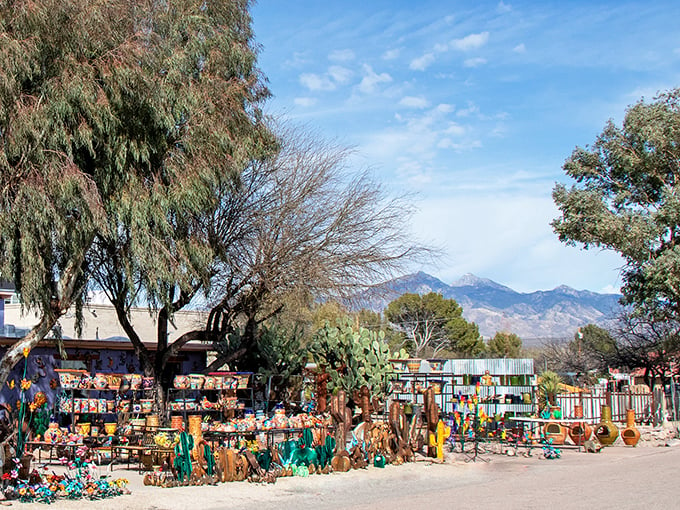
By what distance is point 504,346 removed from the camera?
7506 centimetres

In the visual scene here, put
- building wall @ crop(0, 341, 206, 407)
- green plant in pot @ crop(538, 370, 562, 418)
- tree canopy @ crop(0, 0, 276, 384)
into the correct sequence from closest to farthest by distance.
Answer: tree canopy @ crop(0, 0, 276, 384), building wall @ crop(0, 341, 206, 407), green plant in pot @ crop(538, 370, 562, 418)

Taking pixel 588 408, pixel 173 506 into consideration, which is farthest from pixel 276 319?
pixel 173 506

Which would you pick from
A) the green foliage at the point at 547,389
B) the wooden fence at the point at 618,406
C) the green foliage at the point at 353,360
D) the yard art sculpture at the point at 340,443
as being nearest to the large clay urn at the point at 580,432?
the wooden fence at the point at 618,406

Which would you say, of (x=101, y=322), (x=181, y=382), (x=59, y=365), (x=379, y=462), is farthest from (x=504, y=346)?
(x=379, y=462)

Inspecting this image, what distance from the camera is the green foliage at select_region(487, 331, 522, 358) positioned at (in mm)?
74125

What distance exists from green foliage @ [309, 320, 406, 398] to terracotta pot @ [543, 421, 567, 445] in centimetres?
497

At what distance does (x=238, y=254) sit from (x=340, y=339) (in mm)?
3504

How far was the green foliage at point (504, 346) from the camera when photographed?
7412 centimetres

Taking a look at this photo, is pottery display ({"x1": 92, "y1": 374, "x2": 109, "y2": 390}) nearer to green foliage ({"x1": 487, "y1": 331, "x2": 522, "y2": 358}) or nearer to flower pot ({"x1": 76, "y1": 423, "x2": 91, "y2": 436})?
flower pot ({"x1": 76, "y1": 423, "x2": 91, "y2": 436})

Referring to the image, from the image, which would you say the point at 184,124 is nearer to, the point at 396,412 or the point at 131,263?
the point at 131,263

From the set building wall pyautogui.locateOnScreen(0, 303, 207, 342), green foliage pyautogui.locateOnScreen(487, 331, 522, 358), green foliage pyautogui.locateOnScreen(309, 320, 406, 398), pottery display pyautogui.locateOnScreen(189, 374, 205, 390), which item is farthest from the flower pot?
green foliage pyautogui.locateOnScreen(487, 331, 522, 358)

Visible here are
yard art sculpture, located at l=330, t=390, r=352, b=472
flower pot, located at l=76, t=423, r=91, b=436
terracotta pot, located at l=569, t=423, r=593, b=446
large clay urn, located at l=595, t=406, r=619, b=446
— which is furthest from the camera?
large clay urn, located at l=595, t=406, r=619, b=446

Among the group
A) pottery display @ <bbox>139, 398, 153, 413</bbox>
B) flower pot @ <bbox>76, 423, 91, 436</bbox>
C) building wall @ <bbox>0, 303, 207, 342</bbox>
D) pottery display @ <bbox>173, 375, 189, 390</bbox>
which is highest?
building wall @ <bbox>0, 303, 207, 342</bbox>

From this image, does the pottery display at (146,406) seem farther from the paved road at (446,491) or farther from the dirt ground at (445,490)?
the paved road at (446,491)
